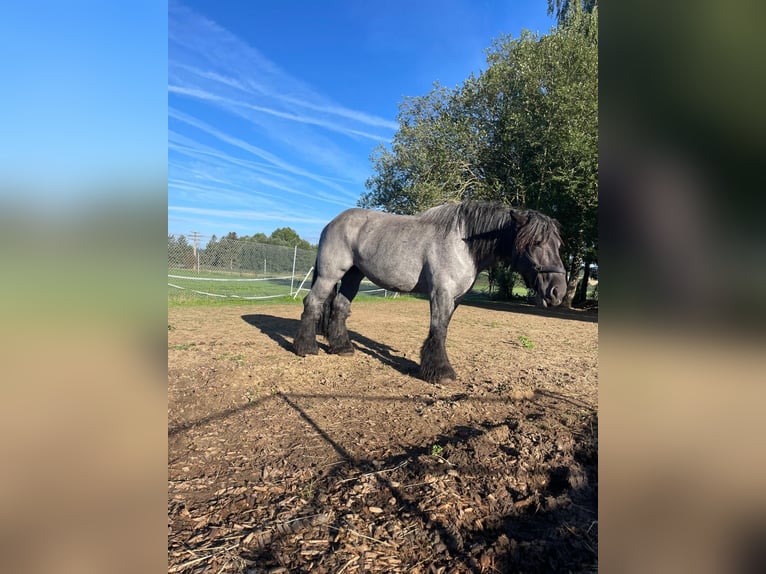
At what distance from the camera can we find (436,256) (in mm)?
4691

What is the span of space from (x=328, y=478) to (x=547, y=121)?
545 inches

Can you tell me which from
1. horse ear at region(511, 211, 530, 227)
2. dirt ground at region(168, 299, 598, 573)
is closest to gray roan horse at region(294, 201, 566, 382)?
horse ear at region(511, 211, 530, 227)

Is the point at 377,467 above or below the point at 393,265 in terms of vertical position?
below

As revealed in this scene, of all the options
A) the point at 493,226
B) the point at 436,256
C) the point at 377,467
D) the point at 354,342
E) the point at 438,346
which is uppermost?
the point at 493,226

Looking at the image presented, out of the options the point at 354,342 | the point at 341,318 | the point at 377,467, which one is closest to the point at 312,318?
the point at 341,318

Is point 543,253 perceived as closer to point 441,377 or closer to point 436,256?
point 436,256

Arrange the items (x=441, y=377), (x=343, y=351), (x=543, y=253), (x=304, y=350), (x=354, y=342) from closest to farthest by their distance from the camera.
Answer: (x=543, y=253) < (x=441, y=377) < (x=304, y=350) < (x=343, y=351) < (x=354, y=342)

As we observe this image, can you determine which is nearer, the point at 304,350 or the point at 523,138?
the point at 304,350

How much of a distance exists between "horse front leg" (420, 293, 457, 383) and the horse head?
1.00 meters

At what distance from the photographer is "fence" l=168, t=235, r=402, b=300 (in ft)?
41.1
